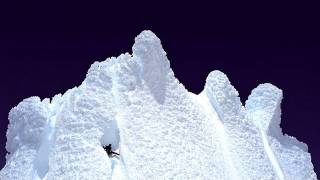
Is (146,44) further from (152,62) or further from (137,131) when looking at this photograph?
(137,131)

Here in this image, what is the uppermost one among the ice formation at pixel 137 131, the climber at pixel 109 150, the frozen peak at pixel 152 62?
the frozen peak at pixel 152 62

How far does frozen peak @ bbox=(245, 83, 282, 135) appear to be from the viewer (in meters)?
22.2

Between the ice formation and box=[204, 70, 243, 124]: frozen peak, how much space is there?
0.12 ft

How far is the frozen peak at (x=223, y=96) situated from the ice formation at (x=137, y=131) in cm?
4

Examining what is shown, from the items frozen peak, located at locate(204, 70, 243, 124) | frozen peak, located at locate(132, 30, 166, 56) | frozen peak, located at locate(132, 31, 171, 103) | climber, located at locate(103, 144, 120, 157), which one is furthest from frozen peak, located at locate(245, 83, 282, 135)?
climber, located at locate(103, 144, 120, 157)

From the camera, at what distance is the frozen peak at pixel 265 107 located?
22.2 metres

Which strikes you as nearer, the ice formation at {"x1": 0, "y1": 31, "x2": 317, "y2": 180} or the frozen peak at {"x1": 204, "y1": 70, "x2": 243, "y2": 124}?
the ice formation at {"x1": 0, "y1": 31, "x2": 317, "y2": 180}

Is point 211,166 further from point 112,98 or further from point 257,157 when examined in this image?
point 112,98

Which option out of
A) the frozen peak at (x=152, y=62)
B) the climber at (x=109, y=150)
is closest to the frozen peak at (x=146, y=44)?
the frozen peak at (x=152, y=62)

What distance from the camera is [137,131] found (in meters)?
17.5

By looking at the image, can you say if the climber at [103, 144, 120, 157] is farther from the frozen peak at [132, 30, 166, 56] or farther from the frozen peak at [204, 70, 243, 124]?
the frozen peak at [204, 70, 243, 124]

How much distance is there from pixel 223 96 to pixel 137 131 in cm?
442

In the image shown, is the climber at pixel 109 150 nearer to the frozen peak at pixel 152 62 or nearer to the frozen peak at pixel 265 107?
the frozen peak at pixel 152 62

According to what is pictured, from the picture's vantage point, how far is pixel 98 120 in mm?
17031
